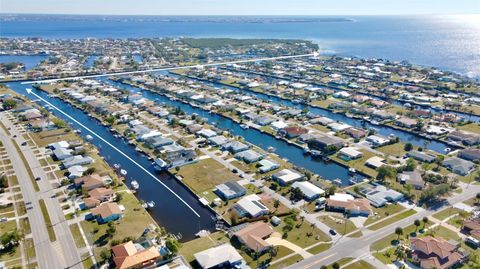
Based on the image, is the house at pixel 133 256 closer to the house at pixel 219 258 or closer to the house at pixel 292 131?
the house at pixel 219 258

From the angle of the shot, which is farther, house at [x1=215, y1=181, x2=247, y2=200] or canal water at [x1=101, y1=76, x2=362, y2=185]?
canal water at [x1=101, y1=76, x2=362, y2=185]

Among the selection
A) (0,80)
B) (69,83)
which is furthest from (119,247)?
(0,80)

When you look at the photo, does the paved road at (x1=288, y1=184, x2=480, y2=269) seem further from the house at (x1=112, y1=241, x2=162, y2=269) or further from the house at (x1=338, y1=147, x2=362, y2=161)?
the house at (x1=338, y1=147, x2=362, y2=161)

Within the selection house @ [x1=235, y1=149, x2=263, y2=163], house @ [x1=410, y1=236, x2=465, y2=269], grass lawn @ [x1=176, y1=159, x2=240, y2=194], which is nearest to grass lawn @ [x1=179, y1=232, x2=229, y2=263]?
grass lawn @ [x1=176, y1=159, x2=240, y2=194]

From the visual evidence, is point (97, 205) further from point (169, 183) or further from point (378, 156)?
point (378, 156)

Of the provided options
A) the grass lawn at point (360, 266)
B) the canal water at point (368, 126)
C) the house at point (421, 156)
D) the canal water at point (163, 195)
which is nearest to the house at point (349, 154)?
the house at point (421, 156)

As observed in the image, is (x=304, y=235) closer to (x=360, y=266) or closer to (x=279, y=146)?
(x=360, y=266)
